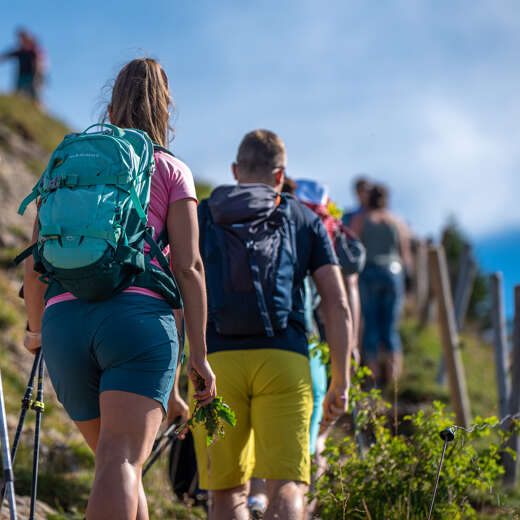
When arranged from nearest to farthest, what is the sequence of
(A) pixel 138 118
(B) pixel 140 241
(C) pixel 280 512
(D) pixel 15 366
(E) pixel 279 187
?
(B) pixel 140 241
(A) pixel 138 118
(C) pixel 280 512
(E) pixel 279 187
(D) pixel 15 366

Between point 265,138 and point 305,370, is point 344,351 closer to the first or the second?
point 305,370

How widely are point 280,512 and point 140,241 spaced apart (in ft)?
4.00

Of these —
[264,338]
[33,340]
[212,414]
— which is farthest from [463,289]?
[33,340]

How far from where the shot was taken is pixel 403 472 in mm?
3156

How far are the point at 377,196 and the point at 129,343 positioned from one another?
5847 mm

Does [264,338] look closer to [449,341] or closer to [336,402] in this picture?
[336,402]

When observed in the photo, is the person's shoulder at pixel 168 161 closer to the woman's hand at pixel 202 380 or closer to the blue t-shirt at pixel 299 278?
the woman's hand at pixel 202 380

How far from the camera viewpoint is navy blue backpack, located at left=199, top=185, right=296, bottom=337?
282 centimetres

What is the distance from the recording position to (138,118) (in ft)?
7.98

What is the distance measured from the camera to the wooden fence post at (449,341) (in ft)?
20.0

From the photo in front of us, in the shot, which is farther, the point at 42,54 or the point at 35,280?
the point at 42,54

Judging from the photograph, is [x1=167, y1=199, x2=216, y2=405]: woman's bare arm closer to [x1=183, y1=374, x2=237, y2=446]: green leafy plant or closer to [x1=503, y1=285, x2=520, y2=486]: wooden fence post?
[x1=183, y1=374, x2=237, y2=446]: green leafy plant

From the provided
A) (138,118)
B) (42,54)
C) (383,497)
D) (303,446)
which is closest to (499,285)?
(383,497)

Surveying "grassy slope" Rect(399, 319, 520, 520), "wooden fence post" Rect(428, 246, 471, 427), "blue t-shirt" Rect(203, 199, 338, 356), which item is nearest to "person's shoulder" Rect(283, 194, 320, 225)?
"blue t-shirt" Rect(203, 199, 338, 356)
